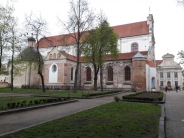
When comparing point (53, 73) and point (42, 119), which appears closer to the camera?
point (42, 119)

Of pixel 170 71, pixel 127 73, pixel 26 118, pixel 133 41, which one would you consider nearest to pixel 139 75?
pixel 127 73

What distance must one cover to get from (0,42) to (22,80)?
21216 millimetres

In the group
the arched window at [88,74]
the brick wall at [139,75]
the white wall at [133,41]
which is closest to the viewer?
the brick wall at [139,75]

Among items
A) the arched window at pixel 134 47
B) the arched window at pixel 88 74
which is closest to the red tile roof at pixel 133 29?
the arched window at pixel 134 47

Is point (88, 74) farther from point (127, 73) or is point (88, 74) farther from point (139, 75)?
point (139, 75)

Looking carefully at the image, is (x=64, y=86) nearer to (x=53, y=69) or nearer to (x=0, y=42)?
(x=53, y=69)

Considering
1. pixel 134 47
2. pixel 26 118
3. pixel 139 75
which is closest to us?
pixel 26 118

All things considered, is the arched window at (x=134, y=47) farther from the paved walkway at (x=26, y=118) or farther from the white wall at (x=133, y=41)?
the paved walkway at (x=26, y=118)

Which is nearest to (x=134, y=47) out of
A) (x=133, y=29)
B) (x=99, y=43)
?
(x=133, y=29)

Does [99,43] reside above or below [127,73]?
above

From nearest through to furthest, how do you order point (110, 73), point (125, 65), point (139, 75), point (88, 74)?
point (139, 75), point (125, 65), point (110, 73), point (88, 74)

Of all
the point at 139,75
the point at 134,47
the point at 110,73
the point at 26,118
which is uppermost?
the point at 134,47

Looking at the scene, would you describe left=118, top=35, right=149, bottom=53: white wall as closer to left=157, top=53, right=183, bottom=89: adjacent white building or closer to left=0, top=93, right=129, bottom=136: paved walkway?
left=0, top=93, right=129, bottom=136: paved walkway

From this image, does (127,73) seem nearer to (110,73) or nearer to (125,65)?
(125,65)
